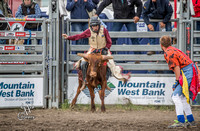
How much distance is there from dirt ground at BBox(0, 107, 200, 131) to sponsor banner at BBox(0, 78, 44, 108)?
256 millimetres

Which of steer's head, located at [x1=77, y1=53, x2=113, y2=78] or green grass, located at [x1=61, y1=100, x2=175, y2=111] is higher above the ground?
steer's head, located at [x1=77, y1=53, x2=113, y2=78]

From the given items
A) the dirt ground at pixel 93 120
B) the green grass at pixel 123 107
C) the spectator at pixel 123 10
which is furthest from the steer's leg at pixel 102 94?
the spectator at pixel 123 10

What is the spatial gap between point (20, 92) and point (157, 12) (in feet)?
14.2

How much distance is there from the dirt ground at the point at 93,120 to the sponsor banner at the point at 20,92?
26 cm

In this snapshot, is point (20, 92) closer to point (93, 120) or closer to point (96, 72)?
point (96, 72)

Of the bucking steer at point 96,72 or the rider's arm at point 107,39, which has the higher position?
the rider's arm at point 107,39

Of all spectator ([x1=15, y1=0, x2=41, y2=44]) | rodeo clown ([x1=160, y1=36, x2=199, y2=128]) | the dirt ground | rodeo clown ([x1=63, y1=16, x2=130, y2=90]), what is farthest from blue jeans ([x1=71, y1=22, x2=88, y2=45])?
rodeo clown ([x1=160, y1=36, x2=199, y2=128])

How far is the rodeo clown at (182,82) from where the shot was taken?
7.02 meters

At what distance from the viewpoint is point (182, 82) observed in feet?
23.2

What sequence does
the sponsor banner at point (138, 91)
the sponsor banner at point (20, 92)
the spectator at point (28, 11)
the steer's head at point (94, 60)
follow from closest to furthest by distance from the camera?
the steer's head at point (94, 60) → the sponsor banner at point (20, 92) → the sponsor banner at point (138, 91) → the spectator at point (28, 11)

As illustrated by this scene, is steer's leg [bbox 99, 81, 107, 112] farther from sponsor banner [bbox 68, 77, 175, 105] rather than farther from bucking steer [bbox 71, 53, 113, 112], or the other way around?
sponsor banner [bbox 68, 77, 175, 105]

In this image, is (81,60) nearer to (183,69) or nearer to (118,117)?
(118,117)

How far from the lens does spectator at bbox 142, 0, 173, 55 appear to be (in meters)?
10.3

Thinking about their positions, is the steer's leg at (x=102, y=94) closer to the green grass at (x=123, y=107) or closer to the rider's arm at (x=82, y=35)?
the green grass at (x=123, y=107)
